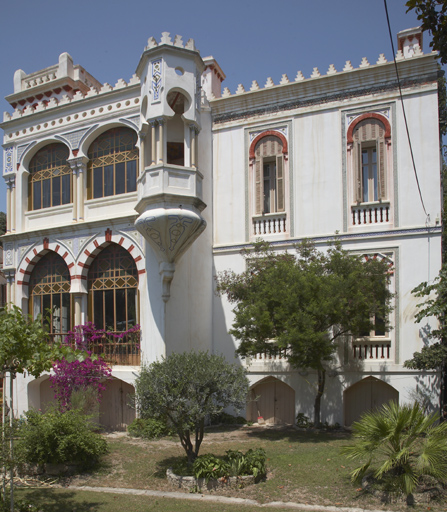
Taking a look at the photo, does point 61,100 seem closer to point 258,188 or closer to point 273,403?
point 258,188

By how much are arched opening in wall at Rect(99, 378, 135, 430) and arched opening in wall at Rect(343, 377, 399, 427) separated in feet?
22.5

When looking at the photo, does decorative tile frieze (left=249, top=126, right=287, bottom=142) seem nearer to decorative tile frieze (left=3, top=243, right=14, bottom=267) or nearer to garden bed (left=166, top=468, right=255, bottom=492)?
decorative tile frieze (left=3, top=243, right=14, bottom=267)

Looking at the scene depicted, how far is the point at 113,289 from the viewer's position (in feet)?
60.6

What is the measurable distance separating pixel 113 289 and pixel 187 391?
320 inches

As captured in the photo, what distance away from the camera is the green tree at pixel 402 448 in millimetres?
9359

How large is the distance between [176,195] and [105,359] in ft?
19.7

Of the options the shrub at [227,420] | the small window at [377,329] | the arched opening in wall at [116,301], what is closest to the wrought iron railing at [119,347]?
the arched opening in wall at [116,301]

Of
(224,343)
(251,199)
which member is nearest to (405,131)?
(251,199)

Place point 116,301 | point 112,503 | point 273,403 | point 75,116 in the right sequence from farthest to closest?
point 75,116 < point 116,301 < point 273,403 < point 112,503

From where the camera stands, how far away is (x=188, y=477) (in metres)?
11.0

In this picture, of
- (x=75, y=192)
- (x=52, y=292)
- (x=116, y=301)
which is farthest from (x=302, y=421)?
(x=75, y=192)

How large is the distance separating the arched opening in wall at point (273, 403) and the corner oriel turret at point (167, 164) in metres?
4.45

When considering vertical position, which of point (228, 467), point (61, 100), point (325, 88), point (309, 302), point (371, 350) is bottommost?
point (228, 467)

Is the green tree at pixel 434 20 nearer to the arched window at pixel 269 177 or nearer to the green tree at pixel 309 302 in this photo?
the green tree at pixel 309 302
